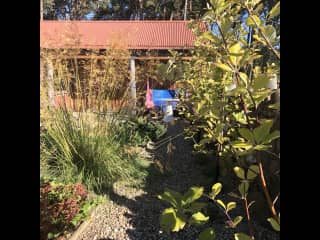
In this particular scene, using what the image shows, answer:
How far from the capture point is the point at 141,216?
2.73 meters

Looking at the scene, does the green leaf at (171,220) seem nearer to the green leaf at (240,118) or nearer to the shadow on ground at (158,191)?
the green leaf at (240,118)

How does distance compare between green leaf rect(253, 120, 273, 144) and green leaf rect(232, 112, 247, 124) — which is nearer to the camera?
green leaf rect(253, 120, 273, 144)

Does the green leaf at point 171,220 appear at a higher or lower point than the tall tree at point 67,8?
lower

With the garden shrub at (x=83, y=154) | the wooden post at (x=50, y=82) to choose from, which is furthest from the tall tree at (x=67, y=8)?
the garden shrub at (x=83, y=154)

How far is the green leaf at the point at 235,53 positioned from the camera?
672 mm

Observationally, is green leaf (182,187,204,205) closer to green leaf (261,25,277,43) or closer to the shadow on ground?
green leaf (261,25,277,43)

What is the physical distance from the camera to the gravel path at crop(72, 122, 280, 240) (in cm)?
236

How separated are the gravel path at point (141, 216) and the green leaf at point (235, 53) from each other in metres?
1.28

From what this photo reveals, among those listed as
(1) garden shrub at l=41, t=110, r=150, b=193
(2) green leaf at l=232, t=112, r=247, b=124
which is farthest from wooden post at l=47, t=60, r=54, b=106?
(2) green leaf at l=232, t=112, r=247, b=124

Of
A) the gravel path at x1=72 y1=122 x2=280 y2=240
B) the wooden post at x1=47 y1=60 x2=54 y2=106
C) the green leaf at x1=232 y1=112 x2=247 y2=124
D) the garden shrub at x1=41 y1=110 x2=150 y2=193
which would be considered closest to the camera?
the green leaf at x1=232 y1=112 x2=247 y2=124

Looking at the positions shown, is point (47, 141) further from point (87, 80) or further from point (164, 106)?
point (164, 106)

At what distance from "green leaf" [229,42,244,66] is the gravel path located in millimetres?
1278
